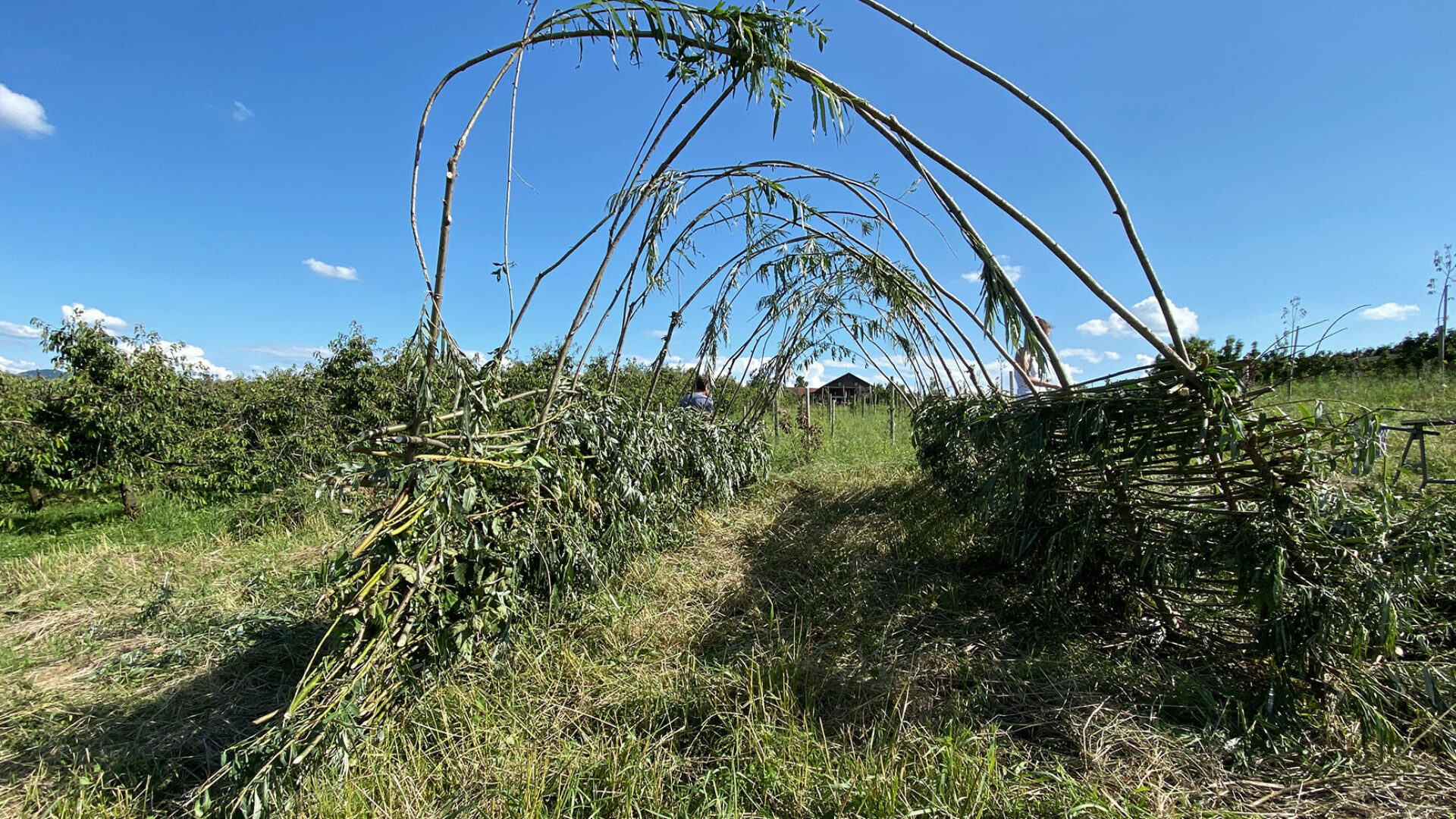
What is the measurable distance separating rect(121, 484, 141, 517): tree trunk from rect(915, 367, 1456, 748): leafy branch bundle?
6.86 meters

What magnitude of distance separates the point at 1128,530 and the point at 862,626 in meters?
1.16

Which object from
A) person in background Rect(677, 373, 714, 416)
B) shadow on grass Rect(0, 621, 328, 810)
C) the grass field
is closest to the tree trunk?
the grass field

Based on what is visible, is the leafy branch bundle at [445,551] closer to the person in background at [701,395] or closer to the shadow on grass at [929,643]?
the shadow on grass at [929,643]

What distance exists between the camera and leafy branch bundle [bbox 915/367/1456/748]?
1.66 metres

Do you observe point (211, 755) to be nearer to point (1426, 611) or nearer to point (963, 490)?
point (963, 490)

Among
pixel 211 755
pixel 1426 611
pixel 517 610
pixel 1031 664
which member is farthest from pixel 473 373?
pixel 1426 611

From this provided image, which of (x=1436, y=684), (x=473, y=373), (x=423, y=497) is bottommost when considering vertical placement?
(x=1436, y=684)

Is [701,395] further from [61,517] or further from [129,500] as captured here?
[61,517]

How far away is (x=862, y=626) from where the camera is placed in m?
2.59

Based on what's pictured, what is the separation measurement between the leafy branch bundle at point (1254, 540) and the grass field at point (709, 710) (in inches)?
6.7

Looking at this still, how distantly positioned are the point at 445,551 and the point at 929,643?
1952mm

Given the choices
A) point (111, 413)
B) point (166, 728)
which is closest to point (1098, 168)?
point (166, 728)

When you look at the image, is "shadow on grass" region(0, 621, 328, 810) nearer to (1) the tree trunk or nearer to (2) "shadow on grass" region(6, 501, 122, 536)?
(1) the tree trunk

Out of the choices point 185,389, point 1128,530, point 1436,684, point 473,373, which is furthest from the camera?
point 185,389
